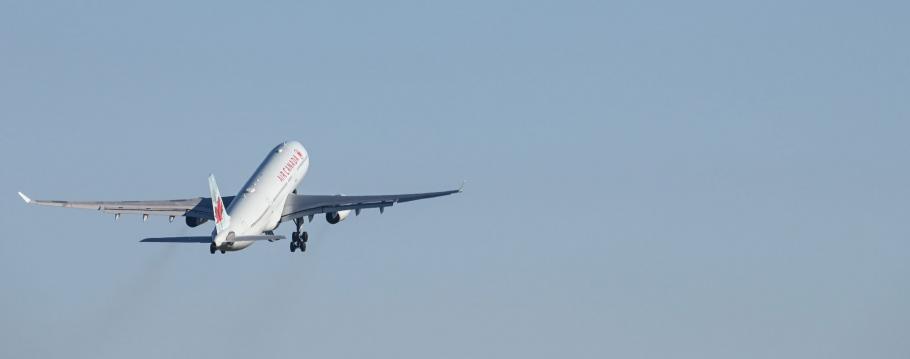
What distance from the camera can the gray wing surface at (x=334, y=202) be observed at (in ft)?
513

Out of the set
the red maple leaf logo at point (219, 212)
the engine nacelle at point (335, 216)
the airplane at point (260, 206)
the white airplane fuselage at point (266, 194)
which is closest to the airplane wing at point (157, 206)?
the airplane at point (260, 206)

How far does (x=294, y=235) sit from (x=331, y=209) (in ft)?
16.4

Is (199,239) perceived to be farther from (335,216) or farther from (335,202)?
(335,216)

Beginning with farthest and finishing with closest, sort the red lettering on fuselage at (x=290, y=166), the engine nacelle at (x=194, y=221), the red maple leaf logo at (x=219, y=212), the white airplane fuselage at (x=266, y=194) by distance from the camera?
the red lettering on fuselage at (x=290, y=166)
the engine nacelle at (x=194, y=221)
the white airplane fuselage at (x=266, y=194)
the red maple leaf logo at (x=219, y=212)

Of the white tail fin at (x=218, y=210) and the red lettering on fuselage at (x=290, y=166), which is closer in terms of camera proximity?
the white tail fin at (x=218, y=210)

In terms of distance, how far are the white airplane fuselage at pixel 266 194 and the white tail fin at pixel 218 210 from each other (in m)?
0.28

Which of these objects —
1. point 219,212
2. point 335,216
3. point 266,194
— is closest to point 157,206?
point 266,194

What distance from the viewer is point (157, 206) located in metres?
157

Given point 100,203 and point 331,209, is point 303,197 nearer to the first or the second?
point 331,209

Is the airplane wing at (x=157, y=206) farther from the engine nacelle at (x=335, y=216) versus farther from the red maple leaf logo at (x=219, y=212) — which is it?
the engine nacelle at (x=335, y=216)

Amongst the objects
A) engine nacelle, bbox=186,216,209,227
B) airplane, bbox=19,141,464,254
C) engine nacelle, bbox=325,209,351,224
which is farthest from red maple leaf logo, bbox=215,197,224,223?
engine nacelle, bbox=325,209,351,224

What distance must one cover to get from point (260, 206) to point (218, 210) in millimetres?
7902

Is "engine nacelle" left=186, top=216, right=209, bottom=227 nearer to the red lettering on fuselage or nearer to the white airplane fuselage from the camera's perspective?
the white airplane fuselage

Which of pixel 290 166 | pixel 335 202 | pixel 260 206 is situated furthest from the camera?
pixel 290 166
